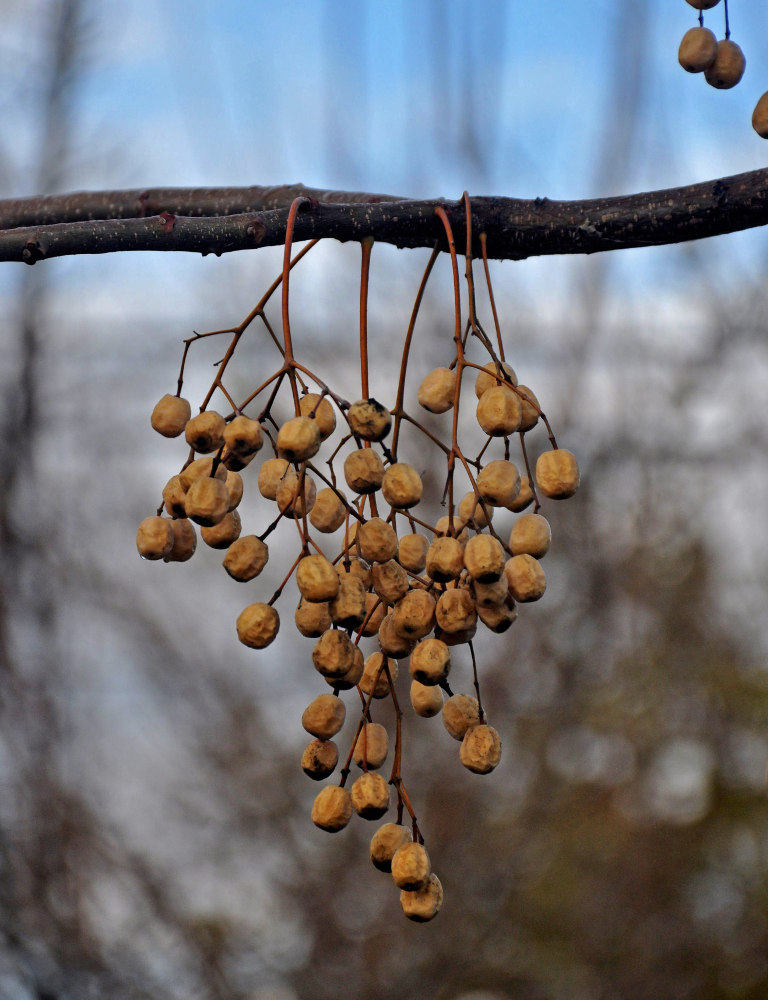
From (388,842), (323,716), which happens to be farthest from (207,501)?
(388,842)

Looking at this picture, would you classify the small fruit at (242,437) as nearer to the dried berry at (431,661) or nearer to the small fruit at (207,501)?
the small fruit at (207,501)

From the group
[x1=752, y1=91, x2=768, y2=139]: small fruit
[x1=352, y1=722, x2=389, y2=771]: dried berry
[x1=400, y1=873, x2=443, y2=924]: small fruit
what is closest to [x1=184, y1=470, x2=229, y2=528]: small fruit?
[x1=352, y1=722, x2=389, y2=771]: dried berry

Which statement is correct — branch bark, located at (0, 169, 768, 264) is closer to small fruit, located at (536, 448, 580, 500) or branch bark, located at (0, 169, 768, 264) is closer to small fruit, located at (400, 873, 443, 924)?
small fruit, located at (536, 448, 580, 500)

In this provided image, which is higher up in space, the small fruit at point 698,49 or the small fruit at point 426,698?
the small fruit at point 698,49

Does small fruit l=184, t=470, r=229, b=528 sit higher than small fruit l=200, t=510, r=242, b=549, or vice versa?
small fruit l=184, t=470, r=229, b=528

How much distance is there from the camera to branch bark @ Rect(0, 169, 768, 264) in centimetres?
99

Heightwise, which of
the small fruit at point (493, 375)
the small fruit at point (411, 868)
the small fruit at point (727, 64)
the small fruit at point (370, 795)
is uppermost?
the small fruit at point (727, 64)

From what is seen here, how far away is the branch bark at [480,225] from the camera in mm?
992

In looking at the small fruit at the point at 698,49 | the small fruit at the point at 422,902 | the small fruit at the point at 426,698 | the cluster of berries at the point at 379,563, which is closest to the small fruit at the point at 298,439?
the cluster of berries at the point at 379,563

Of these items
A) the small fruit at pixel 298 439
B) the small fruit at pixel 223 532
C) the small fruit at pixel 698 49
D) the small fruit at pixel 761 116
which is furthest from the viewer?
the small fruit at pixel 698 49

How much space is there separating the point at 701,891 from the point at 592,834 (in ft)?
1.24

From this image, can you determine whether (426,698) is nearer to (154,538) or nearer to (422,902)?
(422,902)

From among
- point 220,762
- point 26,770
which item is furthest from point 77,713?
point 220,762

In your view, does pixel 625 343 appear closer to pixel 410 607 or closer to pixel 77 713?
pixel 77 713
